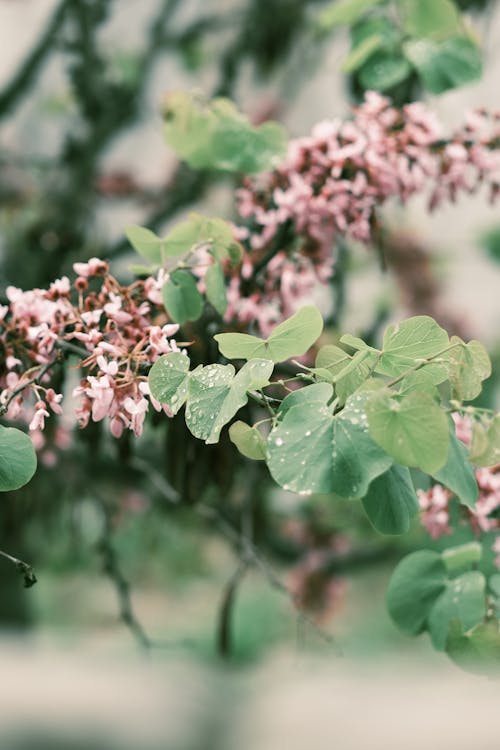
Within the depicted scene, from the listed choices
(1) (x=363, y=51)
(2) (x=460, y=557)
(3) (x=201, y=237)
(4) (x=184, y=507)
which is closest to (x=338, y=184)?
(3) (x=201, y=237)

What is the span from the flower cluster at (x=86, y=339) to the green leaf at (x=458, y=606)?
0.86ft

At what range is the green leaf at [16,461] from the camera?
50cm

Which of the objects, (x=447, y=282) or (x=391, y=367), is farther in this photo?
(x=447, y=282)

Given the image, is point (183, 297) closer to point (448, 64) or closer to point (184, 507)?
point (448, 64)

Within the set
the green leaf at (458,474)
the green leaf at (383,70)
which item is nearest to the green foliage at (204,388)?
the green leaf at (458,474)

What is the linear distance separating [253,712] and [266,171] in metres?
2.52

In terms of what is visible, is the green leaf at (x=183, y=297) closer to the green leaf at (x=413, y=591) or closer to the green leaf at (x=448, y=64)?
the green leaf at (x=413, y=591)

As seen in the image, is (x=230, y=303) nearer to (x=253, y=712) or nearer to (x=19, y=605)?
(x=19, y=605)

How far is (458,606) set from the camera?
61 cm

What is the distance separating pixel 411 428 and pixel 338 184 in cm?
41

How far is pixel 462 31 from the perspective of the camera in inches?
38.8

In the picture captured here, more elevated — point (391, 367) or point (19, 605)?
point (391, 367)

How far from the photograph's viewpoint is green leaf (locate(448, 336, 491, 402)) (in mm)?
504

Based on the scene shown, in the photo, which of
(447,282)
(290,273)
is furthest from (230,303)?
(447,282)
